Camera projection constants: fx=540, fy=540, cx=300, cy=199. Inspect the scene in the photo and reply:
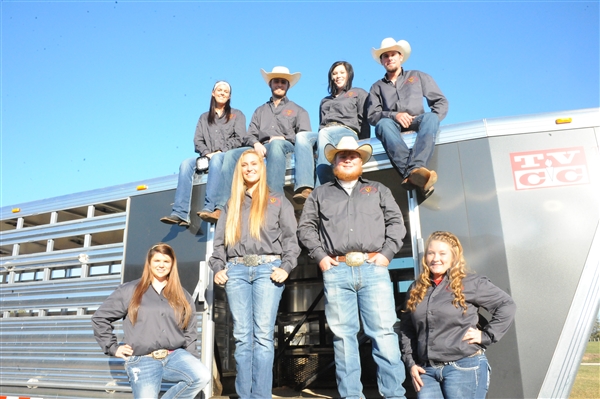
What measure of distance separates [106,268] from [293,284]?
6.62 ft

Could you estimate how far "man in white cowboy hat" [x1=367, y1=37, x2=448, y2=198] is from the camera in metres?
3.40

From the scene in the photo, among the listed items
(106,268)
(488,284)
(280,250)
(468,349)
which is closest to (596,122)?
(488,284)

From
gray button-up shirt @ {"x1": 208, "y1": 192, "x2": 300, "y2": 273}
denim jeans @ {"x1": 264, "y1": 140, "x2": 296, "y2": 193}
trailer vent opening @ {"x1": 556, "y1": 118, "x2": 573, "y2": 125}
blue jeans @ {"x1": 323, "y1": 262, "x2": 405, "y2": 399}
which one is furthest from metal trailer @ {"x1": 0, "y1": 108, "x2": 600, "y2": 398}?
gray button-up shirt @ {"x1": 208, "y1": 192, "x2": 300, "y2": 273}

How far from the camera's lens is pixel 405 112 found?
3.83m

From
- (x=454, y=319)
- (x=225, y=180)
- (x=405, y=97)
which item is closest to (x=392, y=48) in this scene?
(x=405, y=97)

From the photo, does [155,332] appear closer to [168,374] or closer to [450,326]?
[168,374]

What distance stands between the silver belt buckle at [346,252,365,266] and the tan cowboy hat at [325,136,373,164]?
668 millimetres

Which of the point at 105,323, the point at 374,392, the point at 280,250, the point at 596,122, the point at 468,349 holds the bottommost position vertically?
the point at 374,392

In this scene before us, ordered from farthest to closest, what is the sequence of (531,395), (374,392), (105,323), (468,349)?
(374,392), (105,323), (531,395), (468,349)

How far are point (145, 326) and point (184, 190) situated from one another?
138cm

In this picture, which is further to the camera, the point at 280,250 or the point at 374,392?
the point at 374,392

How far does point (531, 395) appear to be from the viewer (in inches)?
117

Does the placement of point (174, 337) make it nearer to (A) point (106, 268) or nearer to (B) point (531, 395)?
(A) point (106, 268)

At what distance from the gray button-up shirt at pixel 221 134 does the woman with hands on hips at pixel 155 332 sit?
1.30m
